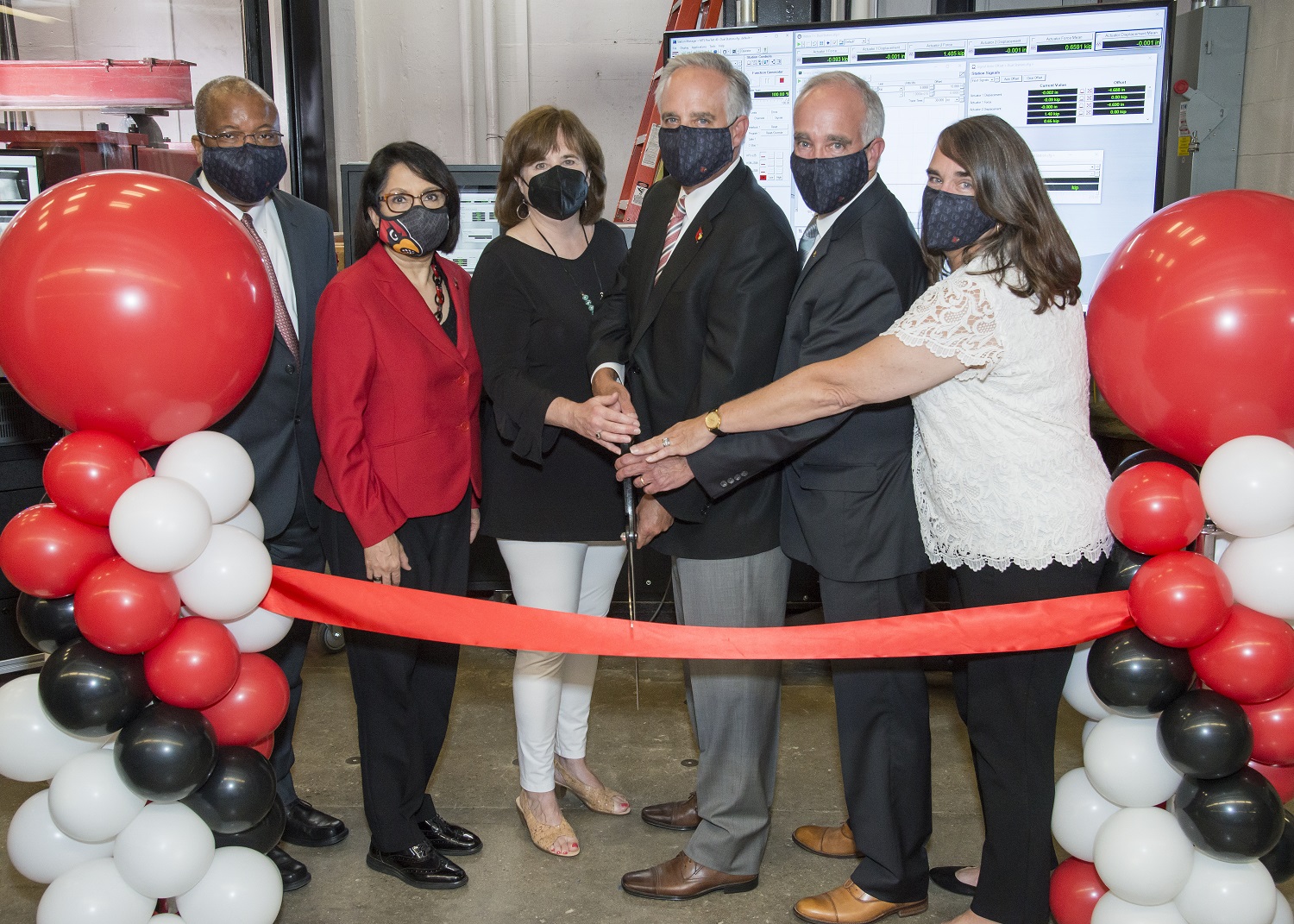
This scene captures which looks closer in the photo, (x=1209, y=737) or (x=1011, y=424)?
(x=1209, y=737)

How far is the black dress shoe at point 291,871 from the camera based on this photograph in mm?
2541

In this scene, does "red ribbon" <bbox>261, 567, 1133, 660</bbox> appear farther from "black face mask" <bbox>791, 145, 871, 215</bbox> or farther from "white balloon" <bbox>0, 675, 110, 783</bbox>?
"black face mask" <bbox>791, 145, 871, 215</bbox>

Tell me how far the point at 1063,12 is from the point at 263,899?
3.67 m

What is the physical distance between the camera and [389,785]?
247 centimetres

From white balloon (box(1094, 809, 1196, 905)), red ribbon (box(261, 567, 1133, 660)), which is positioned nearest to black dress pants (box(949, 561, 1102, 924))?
red ribbon (box(261, 567, 1133, 660))

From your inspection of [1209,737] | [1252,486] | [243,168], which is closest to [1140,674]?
[1209,737]

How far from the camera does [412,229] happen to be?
2307 mm

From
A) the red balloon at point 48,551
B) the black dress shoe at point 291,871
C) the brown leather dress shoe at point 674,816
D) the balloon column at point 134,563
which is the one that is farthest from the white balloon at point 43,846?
the brown leather dress shoe at point 674,816

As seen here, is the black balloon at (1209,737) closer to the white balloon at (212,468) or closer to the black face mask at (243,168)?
the white balloon at (212,468)

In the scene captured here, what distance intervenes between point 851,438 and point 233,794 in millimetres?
1320

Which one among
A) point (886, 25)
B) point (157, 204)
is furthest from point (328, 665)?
point (886, 25)

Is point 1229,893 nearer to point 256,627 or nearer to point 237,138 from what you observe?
point 256,627

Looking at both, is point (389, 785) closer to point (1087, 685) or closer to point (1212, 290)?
point (1087, 685)

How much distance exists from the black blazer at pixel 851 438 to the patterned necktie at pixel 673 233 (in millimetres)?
291
